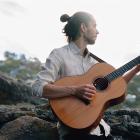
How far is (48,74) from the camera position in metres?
5.02

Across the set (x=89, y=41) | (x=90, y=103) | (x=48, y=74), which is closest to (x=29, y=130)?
(x=48, y=74)

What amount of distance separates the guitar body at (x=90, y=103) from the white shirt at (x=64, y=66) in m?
0.11

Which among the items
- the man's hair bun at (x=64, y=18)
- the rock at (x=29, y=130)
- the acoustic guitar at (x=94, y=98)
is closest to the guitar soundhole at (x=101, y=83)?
the acoustic guitar at (x=94, y=98)

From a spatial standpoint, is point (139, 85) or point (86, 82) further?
point (139, 85)

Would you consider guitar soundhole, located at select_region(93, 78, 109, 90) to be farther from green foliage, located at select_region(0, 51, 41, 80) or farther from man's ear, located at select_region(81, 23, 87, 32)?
green foliage, located at select_region(0, 51, 41, 80)

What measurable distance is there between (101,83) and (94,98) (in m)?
0.26

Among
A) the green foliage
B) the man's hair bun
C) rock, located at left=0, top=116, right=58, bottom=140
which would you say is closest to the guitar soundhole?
the man's hair bun

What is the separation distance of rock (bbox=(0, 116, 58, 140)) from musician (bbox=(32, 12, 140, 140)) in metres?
0.77

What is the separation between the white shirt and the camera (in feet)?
16.2

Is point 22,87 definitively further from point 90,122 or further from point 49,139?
point 90,122

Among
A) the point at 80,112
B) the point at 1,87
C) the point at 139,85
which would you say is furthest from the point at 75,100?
the point at 139,85

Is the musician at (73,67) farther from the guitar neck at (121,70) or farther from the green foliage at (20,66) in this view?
the green foliage at (20,66)

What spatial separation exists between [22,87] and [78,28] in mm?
4261

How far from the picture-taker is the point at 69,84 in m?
5.01
